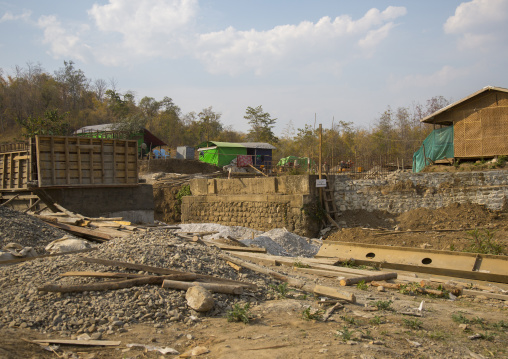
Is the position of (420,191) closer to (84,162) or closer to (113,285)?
(84,162)

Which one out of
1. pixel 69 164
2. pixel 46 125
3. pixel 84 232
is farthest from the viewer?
pixel 46 125

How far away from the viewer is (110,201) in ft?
48.5

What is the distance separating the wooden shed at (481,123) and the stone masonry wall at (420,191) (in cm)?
289

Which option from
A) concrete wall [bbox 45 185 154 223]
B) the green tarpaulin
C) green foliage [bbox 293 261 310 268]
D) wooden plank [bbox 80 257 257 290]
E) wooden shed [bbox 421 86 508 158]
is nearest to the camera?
wooden plank [bbox 80 257 257 290]

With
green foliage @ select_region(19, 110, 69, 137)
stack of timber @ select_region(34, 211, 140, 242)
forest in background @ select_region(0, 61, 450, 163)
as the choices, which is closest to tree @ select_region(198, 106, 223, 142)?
forest in background @ select_region(0, 61, 450, 163)

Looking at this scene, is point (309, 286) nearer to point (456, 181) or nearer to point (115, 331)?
point (115, 331)

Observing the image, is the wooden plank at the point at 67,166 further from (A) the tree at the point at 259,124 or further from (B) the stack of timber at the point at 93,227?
(A) the tree at the point at 259,124

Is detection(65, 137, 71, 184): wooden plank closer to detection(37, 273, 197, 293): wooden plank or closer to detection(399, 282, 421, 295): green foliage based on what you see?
detection(37, 273, 197, 293): wooden plank

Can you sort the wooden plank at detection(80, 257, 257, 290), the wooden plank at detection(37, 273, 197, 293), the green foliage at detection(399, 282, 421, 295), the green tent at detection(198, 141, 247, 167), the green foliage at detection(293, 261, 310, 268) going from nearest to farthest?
the wooden plank at detection(37, 273, 197, 293) < the wooden plank at detection(80, 257, 257, 290) < the green foliage at detection(399, 282, 421, 295) < the green foliage at detection(293, 261, 310, 268) < the green tent at detection(198, 141, 247, 167)

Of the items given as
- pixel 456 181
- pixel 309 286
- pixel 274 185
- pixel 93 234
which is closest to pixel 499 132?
pixel 456 181

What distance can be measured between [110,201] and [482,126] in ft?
49.7

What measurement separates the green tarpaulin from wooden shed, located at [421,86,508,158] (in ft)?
0.92

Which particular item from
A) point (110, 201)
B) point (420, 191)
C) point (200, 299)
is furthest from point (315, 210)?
point (200, 299)

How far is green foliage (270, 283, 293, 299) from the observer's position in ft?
19.4
